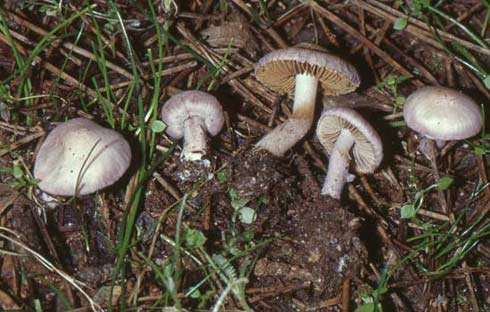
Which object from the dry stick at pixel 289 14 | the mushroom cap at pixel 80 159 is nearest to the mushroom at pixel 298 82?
the dry stick at pixel 289 14

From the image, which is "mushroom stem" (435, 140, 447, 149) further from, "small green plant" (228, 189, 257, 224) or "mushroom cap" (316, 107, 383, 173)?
"small green plant" (228, 189, 257, 224)

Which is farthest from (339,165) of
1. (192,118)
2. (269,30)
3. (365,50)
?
(269,30)

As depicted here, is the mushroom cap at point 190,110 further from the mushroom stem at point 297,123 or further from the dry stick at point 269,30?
the dry stick at point 269,30

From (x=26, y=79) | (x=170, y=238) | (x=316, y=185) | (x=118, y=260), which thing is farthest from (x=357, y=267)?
(x=26, y=79)

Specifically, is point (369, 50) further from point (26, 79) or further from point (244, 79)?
point (26, 79)

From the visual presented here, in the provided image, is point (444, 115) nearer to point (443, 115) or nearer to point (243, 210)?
point (443, 115)

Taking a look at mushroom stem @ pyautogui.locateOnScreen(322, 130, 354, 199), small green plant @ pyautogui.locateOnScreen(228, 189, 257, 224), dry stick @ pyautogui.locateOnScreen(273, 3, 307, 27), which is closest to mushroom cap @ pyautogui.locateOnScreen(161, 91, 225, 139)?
small green plant @ pyautogui.locateOnScreen(228, 189, 257, 224)
